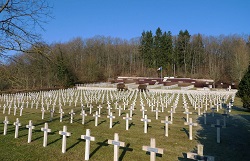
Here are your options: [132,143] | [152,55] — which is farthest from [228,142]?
[152,55]

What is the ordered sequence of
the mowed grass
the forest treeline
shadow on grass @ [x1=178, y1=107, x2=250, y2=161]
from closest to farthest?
the mowed grass < shadow on grass @ [x1=178, y1=107, x2=250, y2=161] < the forest treeline

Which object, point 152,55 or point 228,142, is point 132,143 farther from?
point 152,55

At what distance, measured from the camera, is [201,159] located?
4215 millimetres

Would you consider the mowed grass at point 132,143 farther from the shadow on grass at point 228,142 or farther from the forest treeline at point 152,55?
the forest treeline at point 152,55

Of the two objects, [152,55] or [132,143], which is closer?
[132,143]

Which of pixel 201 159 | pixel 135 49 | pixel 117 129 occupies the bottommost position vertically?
pixel 117 129

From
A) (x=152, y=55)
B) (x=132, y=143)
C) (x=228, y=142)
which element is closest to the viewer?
(x=132, y=143)

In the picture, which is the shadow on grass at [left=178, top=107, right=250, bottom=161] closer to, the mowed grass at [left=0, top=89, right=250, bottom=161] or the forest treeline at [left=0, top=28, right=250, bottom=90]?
the mowed grass at [left=0, top=89, right=250, bottom=161]

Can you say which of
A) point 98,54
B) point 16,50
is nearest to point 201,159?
point 16,50

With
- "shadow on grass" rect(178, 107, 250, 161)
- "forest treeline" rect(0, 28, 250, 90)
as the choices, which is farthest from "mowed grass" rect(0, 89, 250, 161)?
"forest treeline" rect(0, 28, 250, 90)

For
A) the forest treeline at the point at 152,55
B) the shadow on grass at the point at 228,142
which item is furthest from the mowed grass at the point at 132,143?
the forest treeline at the point at 152,55

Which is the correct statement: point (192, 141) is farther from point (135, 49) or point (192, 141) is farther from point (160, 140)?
point (135, 49)

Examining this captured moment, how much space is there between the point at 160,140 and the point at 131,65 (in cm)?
6719

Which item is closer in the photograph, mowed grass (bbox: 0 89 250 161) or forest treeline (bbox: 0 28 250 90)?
mowed grass (bbox: 0 89 250 161)
